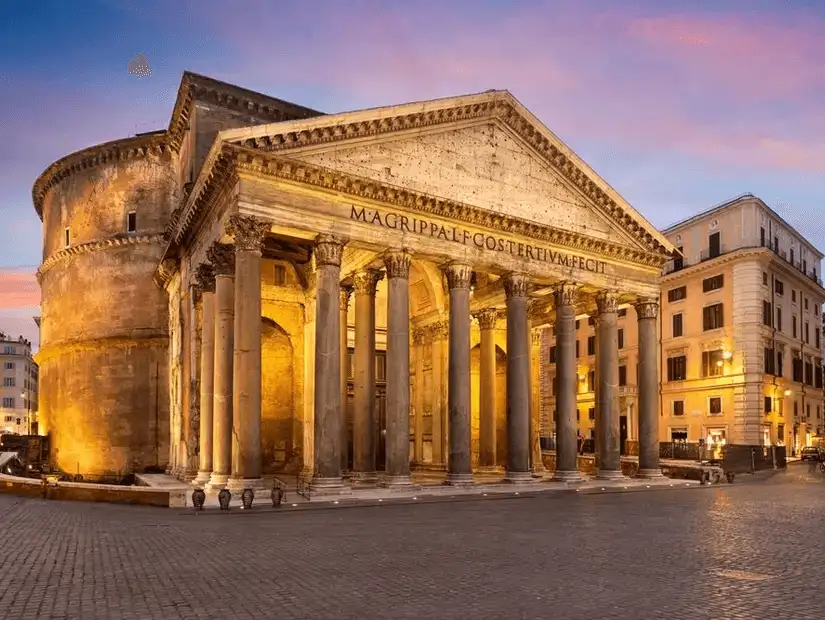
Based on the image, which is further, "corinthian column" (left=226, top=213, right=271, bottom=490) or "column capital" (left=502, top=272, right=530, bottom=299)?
"column capital" (left=502, top=272, right=530, bottom=299)

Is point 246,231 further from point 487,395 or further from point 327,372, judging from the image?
point 487,395

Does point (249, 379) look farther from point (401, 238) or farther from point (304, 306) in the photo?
point (304, 306)

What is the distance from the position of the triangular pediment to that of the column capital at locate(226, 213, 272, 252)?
187 cm

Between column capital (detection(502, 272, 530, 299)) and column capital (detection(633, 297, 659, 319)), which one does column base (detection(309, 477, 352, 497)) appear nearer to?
column capital (detection(502, 272, 530, 299))

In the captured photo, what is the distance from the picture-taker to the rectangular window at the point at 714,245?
47531 millimetres

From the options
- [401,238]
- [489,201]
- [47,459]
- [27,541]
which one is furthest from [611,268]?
[47,459]

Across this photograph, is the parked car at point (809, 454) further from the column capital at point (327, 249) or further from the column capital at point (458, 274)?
the column capital at point (327, 249)

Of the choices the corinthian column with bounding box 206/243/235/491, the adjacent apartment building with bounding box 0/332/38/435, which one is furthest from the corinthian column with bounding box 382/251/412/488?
the adjacent apartment building with bounding box 0/332/38/435

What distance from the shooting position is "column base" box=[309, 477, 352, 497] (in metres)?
19.7

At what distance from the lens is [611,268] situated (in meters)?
28.1

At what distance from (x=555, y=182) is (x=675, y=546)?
16.5 meters

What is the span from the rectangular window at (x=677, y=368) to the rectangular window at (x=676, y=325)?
154cm

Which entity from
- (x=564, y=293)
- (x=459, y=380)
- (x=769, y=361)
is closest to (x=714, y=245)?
(x=769, y=361)

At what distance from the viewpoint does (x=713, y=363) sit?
4656cm
